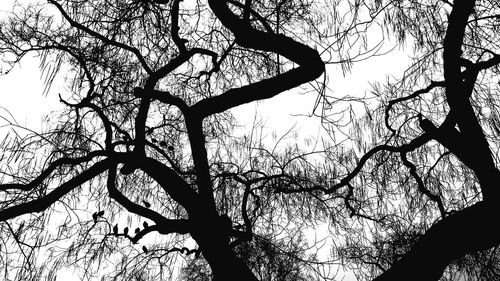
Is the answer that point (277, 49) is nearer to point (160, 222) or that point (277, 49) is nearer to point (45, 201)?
point (160, 222)

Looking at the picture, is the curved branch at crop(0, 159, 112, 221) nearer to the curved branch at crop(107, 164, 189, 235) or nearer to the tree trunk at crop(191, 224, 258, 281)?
the curved branch at crop(107, 164, 189, 235)

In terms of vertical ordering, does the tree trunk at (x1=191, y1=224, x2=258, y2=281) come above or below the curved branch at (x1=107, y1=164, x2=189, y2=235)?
below

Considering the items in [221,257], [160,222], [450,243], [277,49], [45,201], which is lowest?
[450,243]

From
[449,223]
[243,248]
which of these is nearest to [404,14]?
[449,223]

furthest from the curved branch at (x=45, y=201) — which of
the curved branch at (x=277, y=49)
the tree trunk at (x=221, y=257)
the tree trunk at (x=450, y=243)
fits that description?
the tree trunk at (x=450, y=243)

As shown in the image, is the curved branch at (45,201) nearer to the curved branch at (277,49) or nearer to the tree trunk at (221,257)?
the tree trunk at (221,257)

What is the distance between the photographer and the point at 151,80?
2639mm

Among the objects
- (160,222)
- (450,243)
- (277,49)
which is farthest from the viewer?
(160,222)

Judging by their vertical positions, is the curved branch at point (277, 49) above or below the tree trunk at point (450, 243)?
above

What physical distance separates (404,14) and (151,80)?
66.7 inches

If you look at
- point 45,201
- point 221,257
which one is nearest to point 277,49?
point 221,257

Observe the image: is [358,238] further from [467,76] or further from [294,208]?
[467,76]

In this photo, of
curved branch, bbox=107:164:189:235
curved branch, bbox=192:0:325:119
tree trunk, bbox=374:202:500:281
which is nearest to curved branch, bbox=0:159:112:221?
curved branch, bbox=107:164:189:235

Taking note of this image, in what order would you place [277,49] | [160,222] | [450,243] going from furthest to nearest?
[160,222], [277,49], [450,243]
